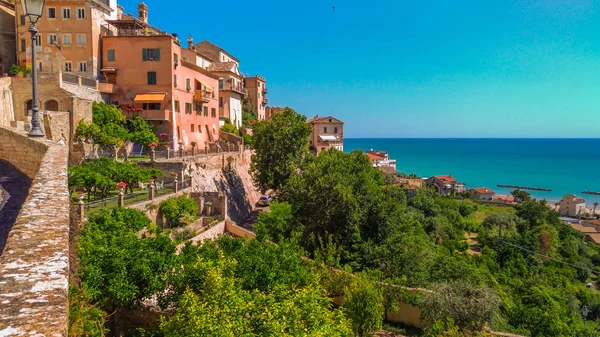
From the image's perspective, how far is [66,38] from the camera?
36.2 m

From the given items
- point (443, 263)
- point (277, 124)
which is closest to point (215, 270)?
point (443, 263)

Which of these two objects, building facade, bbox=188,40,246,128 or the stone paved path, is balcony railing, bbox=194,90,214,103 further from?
the stone paved path

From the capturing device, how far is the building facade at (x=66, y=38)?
3591 cm

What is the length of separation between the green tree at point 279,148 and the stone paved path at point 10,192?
87.5ft

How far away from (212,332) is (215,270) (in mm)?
2790

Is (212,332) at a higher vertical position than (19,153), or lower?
lower

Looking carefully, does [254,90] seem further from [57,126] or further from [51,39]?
[57,126]

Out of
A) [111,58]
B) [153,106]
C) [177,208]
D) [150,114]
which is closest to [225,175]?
[150,114]

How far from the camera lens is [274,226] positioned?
2744 centimetres

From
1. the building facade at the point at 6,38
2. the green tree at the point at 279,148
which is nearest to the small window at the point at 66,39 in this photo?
the building facade at the point at 6,38

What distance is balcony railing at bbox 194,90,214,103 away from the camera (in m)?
42.0

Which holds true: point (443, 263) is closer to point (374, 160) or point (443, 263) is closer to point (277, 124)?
point (277, 124)

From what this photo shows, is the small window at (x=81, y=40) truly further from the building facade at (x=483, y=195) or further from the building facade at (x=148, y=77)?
the building facade at (x=483, y=195)

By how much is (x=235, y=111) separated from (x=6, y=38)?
25.4 meters
